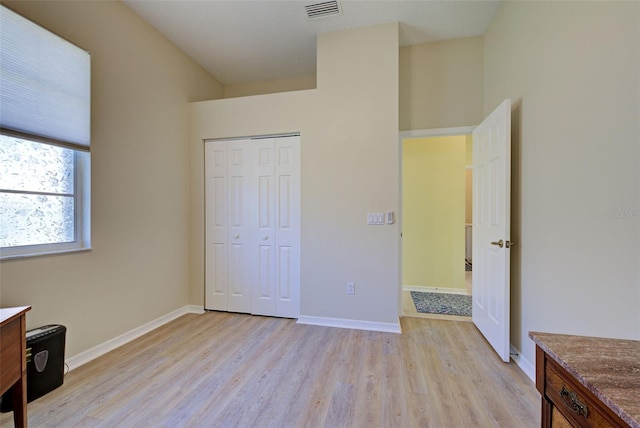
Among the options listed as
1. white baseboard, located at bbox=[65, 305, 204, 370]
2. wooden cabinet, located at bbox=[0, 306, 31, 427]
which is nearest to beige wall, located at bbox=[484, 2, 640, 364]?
wooden cabinet, located at bbox=[0, 306, 31, 427]

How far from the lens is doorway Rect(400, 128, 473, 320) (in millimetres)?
3916

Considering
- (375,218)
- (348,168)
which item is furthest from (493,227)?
(348,168)

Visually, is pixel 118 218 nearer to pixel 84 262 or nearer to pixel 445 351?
pixel 84 262

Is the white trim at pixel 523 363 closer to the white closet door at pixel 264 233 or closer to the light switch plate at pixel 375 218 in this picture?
the light switch plate at pixel 375 218

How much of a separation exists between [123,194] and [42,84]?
3.05ft

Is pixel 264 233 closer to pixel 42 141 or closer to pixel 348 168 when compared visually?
pixel 348 168

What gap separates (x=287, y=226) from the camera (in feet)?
9.92

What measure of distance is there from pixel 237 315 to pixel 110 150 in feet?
6.84

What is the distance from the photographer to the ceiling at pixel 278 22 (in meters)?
2.44

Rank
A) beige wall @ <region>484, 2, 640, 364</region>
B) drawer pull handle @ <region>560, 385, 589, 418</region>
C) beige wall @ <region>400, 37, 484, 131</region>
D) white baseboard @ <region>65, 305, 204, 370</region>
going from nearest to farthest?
drawer pull handle @ <region>560, 385, 589, 418</region>
beige wall @ <region>484, 2, 640, 364</region>
white baseboard @ <region>65, 305, 204, 370</region>
beige wall @ <region>400, 37, 484, 131</region>

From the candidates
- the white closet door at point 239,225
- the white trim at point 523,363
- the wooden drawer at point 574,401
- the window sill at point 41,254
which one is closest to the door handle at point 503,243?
the white trim at point 523,363

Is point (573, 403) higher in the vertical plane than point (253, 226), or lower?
lower

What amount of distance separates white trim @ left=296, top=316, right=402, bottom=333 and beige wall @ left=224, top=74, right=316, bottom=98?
9.96 feet

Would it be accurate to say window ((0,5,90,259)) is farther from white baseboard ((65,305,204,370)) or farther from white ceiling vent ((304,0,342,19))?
white ceiling vent ((304,0,342,19))
